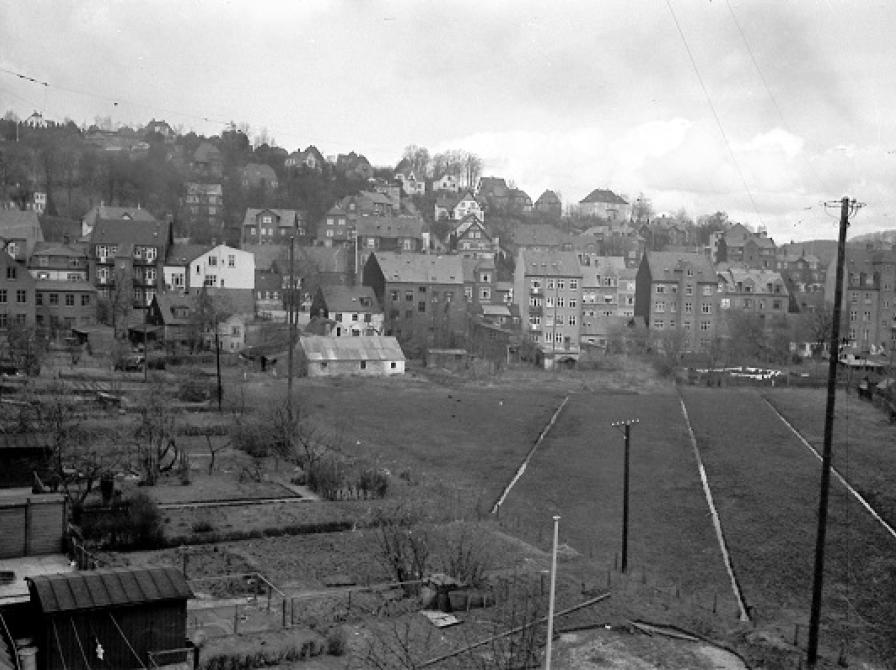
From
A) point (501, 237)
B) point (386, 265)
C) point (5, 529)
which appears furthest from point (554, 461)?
point (501, 237)

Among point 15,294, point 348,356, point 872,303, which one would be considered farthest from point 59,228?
point 872,303

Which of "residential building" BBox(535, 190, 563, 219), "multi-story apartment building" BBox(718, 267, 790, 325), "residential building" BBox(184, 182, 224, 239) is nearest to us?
"multi-story apartment building" BBox(718, 267, 790, 325)

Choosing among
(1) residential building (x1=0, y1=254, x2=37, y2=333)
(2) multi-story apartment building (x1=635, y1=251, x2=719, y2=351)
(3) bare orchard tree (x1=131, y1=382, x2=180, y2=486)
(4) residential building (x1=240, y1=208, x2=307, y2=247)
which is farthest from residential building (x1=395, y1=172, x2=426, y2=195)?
(3) bare orchard tree (x1=131, y1=382, x2=180, y2=486)

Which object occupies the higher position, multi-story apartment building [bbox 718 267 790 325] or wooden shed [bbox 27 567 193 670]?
multi-story apartment building [bbox 718 267 790 325]

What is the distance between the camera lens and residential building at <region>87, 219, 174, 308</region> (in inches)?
2709

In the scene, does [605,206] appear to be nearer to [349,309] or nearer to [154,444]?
[349,309]

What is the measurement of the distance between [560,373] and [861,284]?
3191cm

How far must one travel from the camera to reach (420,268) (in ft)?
232

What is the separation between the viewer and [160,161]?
108 meters

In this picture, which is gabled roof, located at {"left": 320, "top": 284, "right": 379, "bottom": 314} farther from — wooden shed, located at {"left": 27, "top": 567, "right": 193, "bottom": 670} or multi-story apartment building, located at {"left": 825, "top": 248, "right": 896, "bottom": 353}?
wooden shed, located at {"left": 27, "top": 567, "right": 193, "bottom": 670}

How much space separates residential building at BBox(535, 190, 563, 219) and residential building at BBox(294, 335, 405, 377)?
285ft

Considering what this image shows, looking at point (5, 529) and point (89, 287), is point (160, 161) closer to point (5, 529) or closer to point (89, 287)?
point (89, 287)

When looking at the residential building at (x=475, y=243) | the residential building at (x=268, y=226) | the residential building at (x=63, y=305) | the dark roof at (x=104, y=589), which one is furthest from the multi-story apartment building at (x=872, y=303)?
the dark roof at (x=104, y=589)

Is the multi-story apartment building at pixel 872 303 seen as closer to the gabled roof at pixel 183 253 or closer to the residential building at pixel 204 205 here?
the gabled roof at pixel 183 253
